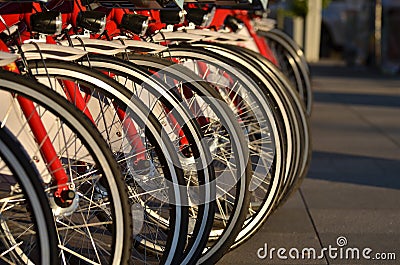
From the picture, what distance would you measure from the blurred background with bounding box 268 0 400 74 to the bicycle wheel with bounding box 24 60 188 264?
45.1ft

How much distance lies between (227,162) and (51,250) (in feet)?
4.94

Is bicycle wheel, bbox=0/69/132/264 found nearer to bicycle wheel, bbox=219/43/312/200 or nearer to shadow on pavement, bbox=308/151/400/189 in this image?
bicycle wheel, bbox=219/43/312/200

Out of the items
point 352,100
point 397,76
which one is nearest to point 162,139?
point 352,100

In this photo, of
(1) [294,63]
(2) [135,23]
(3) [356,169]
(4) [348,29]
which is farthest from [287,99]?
(4) [348,29]

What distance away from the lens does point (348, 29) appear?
28.8 meters

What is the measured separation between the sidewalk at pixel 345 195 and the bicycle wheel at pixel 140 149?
2.72 feet

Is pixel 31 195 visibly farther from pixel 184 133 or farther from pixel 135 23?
pixel 135 23

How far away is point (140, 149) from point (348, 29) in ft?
83.9

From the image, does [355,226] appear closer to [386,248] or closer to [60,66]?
[386,248]

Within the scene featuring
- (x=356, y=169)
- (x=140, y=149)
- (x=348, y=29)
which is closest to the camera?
(x=140, y=149)

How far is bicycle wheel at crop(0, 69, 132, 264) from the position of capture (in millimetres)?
2977

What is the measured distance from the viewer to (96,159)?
3.06 meters

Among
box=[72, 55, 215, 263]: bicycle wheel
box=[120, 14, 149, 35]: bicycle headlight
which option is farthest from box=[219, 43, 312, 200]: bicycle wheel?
box=[72, 55, 215, 263]: bicycle wheel

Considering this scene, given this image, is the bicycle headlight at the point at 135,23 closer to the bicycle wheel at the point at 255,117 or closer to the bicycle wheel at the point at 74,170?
the bicycle wheel at the point at 255,117
